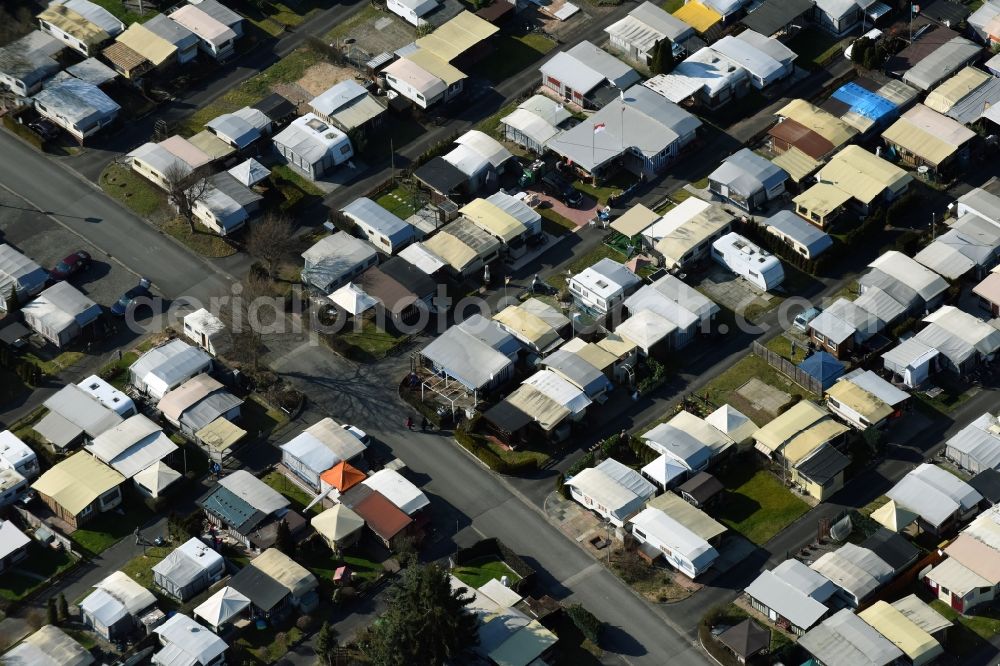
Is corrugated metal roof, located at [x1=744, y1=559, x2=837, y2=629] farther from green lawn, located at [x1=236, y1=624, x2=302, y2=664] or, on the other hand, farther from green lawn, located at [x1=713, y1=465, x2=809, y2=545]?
green lawn, located at [x1=236, y1=624, x2=302, y2=664]

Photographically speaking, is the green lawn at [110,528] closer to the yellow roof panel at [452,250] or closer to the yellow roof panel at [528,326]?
the yellow roof panel at [528,326]

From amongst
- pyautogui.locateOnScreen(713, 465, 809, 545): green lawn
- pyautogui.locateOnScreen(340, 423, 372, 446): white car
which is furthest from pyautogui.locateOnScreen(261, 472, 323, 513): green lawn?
pyautogui.locateOnScreen(713, 465, 809, 545): green lawn

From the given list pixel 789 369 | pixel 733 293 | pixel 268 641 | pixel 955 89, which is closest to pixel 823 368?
pixel 789 369

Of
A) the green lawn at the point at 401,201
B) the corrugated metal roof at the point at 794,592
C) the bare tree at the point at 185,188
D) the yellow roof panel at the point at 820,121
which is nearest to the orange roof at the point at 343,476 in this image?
the corrugated metal roof at the point at 794,592

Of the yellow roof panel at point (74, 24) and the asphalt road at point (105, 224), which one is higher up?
the yellow roof panel at point (74, 24)

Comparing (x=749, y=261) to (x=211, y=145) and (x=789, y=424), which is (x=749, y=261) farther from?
(x=211, y=145)

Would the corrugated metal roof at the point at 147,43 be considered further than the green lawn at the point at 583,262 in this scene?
Yes

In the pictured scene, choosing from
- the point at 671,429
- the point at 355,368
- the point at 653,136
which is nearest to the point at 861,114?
the point at 653,136
